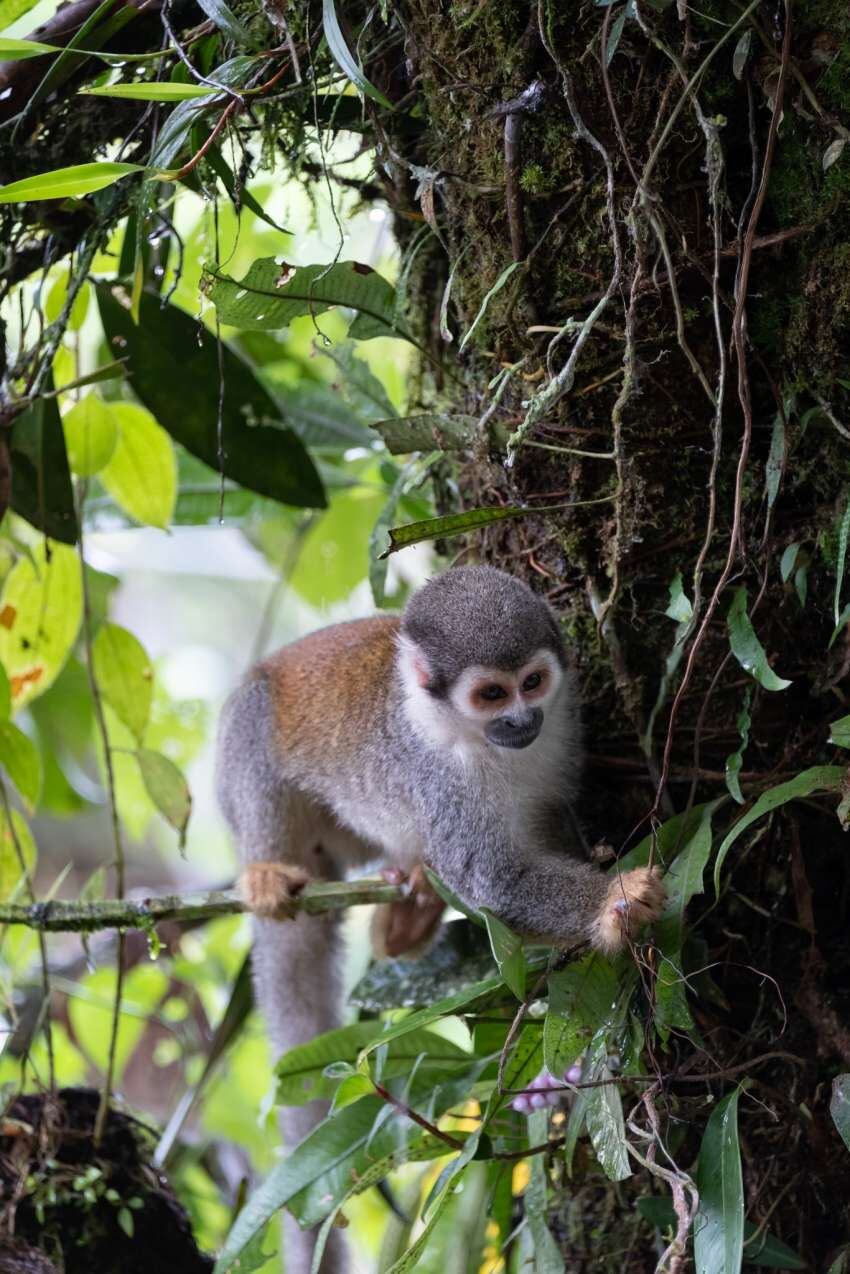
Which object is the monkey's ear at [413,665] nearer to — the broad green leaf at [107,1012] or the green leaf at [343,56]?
the green leaf at [343,56]

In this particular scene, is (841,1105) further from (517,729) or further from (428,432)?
(428,432)

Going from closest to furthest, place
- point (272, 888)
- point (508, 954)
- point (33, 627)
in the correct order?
point (508, 954) → point (272, 888) → point (33, 627)

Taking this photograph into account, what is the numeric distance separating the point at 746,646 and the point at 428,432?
850 millimetres

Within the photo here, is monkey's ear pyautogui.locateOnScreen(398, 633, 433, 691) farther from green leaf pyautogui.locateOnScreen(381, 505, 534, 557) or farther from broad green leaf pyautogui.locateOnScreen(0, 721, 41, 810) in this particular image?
broad green leaf pyautogui.locateOnScreen(0, 721, 41, 810)

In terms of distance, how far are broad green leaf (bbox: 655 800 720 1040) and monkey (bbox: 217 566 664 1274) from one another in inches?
1.4

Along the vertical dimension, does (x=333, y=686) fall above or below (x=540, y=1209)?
above

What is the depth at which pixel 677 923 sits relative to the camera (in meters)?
2.32

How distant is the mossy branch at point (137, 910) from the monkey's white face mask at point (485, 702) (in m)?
0.44

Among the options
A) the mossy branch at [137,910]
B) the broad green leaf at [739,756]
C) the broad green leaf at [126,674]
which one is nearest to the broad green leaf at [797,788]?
the broad green leaf at [739,756]

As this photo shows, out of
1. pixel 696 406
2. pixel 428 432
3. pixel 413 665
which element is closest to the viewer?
pixel 696 406

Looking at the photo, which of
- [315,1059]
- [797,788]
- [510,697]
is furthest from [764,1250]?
[510,697]

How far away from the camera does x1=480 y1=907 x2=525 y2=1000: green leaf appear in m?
2.21

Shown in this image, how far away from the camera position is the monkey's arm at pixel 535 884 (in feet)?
7.78

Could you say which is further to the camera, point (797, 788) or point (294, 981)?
point (294, 981)
